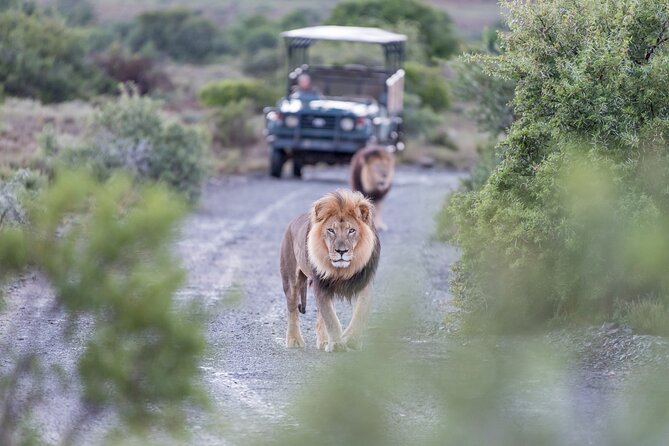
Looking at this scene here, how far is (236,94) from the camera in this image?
40.0 m

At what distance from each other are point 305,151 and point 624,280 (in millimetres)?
18930

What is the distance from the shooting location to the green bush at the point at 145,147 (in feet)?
68.5

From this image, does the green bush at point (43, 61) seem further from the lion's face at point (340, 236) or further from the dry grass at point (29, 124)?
the lion's face at point (340, 236)

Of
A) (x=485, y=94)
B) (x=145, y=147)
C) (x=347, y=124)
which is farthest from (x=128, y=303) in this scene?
(x=347, y=124)

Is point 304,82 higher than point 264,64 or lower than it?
higher

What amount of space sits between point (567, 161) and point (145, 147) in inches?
536

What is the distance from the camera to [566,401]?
6.88 meters

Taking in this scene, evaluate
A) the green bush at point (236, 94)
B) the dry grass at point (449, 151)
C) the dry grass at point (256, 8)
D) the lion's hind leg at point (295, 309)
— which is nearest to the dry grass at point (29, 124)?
the green bush at point (236, 94)

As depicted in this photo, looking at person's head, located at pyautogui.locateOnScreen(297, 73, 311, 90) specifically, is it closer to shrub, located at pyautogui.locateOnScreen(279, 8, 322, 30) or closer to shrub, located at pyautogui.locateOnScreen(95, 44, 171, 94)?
shrub, located at pyautogui.locateOnScreen(95, 44, 171, 94)

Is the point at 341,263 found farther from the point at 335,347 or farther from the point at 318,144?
the point at 318,144

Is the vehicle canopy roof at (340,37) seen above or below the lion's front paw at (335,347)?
below

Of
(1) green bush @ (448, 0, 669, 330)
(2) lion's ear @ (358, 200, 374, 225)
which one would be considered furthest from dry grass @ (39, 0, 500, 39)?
(2) lion's ear @ (358, 200, 374, 225)

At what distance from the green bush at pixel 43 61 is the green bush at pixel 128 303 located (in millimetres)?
27051

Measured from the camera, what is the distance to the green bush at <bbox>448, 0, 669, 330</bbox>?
884 centimetres
